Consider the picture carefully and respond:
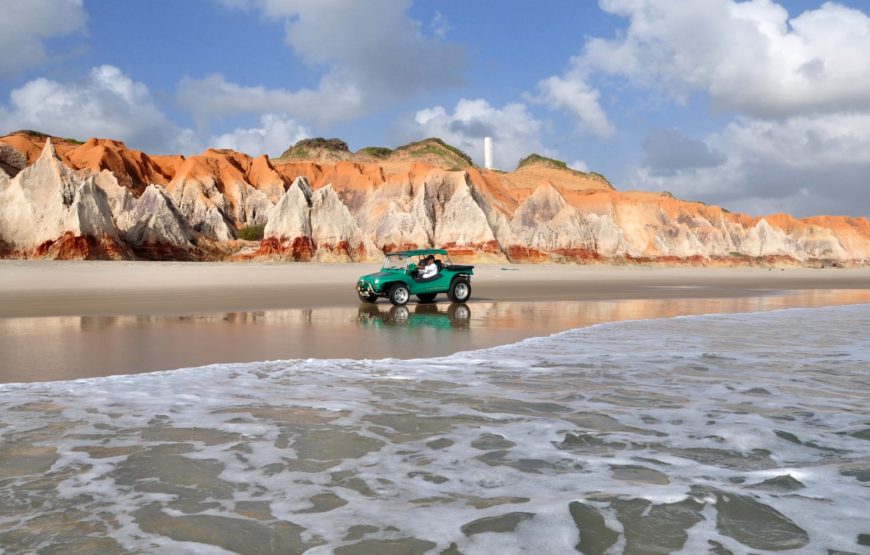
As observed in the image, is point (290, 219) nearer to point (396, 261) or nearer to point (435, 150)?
point (396, 261)

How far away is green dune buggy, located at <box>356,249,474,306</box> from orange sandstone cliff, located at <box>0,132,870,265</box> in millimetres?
41490

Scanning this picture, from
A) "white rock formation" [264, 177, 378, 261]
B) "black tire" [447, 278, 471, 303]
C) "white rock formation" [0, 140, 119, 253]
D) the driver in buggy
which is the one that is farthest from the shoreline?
"white rock formation" [264, 177, 378, 261]

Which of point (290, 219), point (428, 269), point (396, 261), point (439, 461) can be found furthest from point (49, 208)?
point (439, 461)

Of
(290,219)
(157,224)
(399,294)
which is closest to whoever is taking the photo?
(399,294)

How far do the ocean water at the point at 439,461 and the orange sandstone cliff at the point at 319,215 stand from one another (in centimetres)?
5319

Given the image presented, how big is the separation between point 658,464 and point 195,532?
2994 mm

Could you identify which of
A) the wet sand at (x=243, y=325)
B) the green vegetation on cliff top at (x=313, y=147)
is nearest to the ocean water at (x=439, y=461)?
the wet sand at (x=243, y=325)

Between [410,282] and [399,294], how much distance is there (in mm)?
540

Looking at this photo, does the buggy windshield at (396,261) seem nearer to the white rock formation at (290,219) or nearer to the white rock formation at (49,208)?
the white rock formation at (49,208)

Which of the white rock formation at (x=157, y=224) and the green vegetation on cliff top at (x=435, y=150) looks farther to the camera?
the green vegetation on cliff top at (x=435, y=150)

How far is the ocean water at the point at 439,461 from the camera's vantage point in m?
3.38

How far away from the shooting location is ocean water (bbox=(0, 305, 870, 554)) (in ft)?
11.1

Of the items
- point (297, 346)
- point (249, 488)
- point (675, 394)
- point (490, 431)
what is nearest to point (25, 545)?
point (249, 488)

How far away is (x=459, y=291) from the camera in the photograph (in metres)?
21.3
